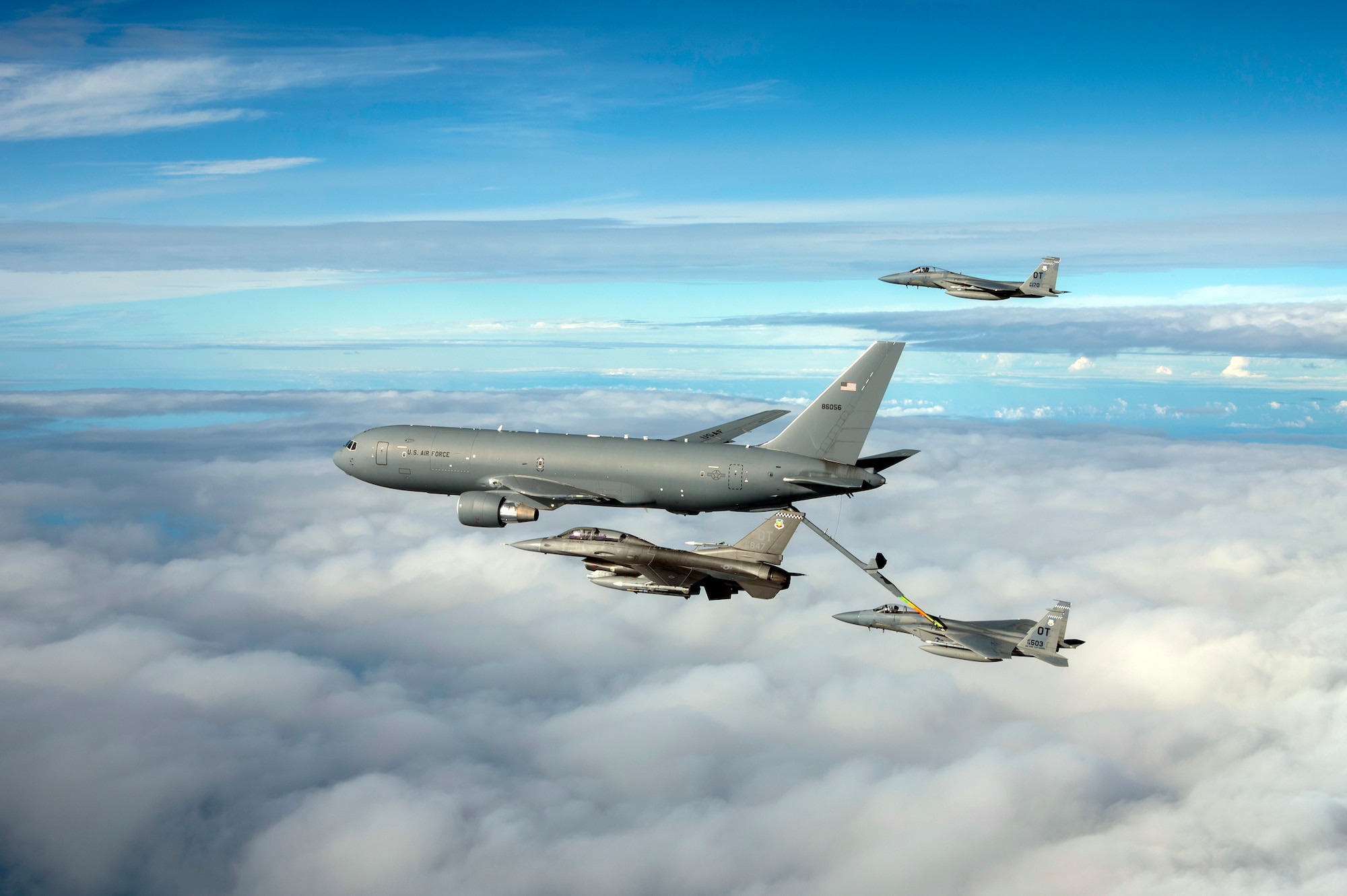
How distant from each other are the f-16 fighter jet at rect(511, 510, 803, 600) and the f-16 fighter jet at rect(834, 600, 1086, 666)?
18904 mm

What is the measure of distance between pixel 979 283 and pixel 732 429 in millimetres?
27949

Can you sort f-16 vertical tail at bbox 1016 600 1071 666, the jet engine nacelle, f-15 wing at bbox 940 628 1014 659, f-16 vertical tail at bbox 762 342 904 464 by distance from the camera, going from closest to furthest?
the jet engine nacelle < f-16 vertical tail at bbox 762 342 904 464 < f-15 wing at bbox 940 628 1014 659 < f-16 vertical tail at bbox 1016 600 1071 666

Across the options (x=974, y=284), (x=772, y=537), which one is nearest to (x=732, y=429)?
(x=772, y=537)

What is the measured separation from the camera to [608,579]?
208ft

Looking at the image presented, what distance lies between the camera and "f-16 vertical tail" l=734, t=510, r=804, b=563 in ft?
211

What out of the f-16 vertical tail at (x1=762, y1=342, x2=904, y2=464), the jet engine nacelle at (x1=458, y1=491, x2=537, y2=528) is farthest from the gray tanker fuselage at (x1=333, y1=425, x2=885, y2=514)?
the jet engine nacelle at (x1=458, y1=491, x2=537, y2=528)

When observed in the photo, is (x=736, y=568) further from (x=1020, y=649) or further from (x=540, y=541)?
(x=1020, y=649)

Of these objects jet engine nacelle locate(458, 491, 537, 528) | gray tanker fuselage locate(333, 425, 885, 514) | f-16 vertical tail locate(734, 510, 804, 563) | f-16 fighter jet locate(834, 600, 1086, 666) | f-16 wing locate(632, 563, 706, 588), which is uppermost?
gray tanker fuselage locate(333, 425, 885, 514)

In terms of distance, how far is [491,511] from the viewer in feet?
183

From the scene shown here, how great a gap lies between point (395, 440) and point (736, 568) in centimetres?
2759

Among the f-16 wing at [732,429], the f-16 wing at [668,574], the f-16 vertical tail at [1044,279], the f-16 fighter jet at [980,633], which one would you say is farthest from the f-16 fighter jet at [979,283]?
the f-16 wing at [668,574]

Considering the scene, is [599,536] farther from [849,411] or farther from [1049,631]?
[1049,631]

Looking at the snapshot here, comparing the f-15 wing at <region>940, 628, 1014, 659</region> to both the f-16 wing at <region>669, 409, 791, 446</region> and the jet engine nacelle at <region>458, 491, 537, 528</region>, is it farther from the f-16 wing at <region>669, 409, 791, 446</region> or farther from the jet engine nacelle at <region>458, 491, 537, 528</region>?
the jet engine nacelle at <region>458, 491, 537, 528</region>

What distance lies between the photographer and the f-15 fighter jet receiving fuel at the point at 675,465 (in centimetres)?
5647
